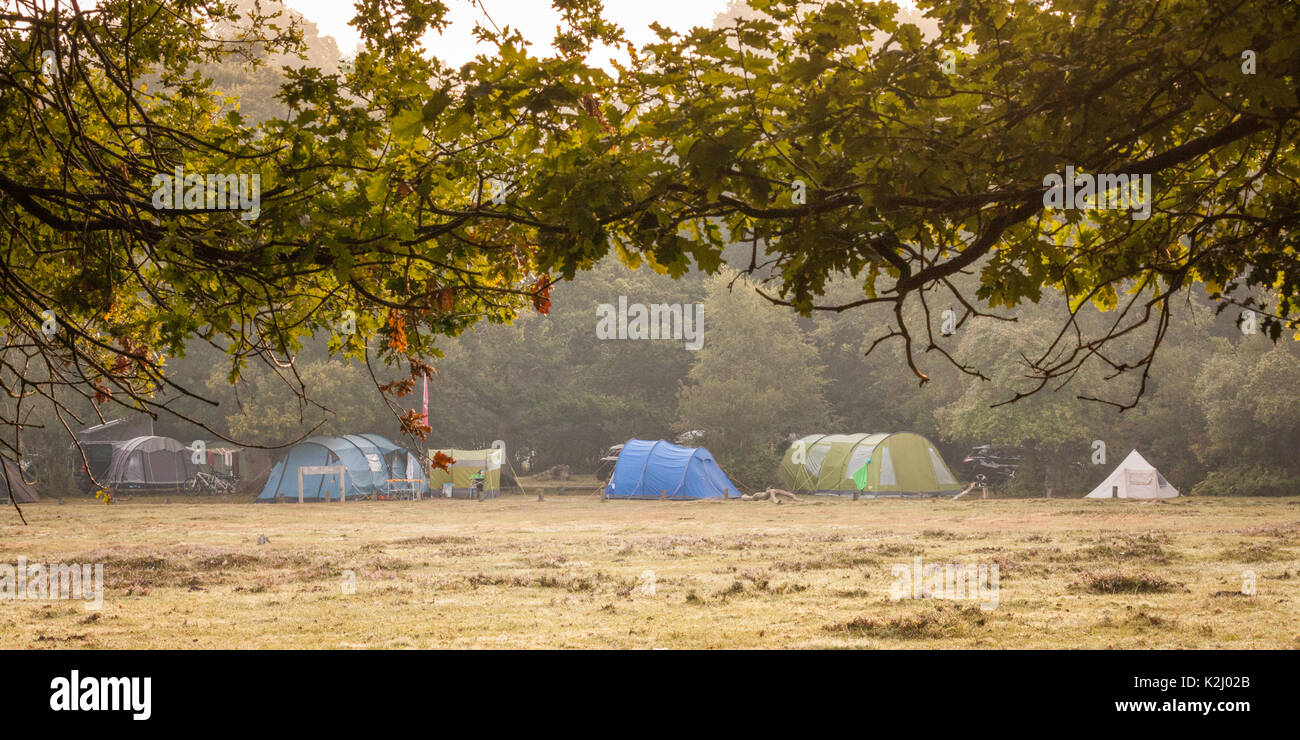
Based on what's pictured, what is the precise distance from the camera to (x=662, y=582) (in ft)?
36.9

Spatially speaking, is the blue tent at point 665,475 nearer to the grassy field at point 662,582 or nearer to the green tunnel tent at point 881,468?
the green tunnel tent at point 881,468

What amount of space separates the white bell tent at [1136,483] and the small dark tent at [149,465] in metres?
28.2

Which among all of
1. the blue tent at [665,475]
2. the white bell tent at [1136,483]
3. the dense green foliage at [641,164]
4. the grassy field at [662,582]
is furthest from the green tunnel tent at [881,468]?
the dense green foliage at [641,164]

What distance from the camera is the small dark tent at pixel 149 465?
33.1m

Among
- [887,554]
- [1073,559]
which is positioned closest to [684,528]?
[887,554]

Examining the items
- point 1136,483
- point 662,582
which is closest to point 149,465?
point 662,582

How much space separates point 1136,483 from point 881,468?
6.73 meters

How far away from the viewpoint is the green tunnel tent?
30.6 m

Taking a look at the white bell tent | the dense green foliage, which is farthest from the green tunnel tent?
the dense green foliage

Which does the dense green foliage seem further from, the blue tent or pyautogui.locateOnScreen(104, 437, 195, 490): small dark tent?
pyautogui.locateOnScreen(104, 437, 195, 490): small dark tent

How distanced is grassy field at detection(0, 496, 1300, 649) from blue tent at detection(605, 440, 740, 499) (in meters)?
8.15

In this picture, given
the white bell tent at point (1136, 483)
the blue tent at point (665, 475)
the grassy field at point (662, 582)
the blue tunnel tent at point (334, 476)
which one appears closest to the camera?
the grassy field at point (662, 582)

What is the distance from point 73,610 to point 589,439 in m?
31.2
